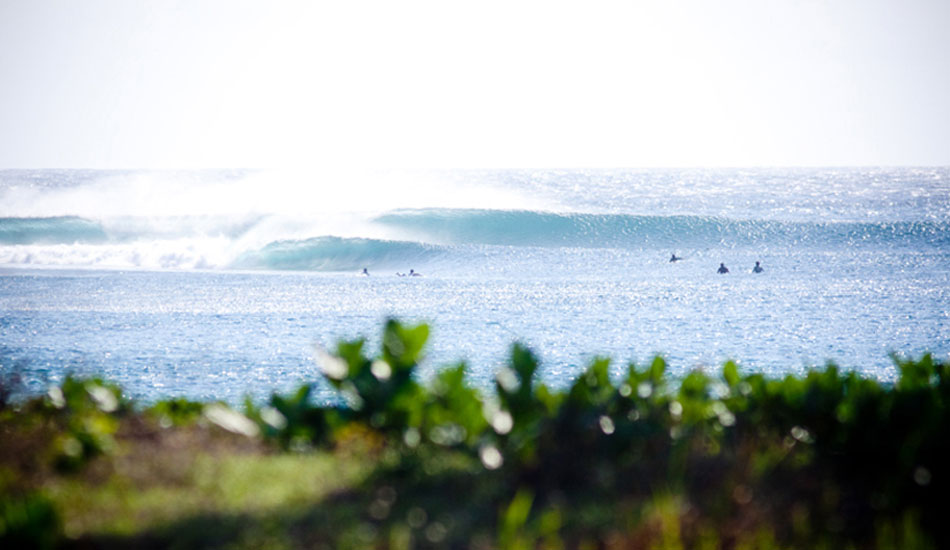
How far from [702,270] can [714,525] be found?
2815 cm

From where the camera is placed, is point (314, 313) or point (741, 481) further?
point (314, 313)

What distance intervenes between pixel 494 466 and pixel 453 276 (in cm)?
2667

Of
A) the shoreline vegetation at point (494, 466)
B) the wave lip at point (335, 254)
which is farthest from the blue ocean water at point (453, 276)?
the shoreline vegetation at point (494, 466)

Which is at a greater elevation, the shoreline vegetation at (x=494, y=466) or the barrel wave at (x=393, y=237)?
the shoreline vegetation at (x=494, y=466)

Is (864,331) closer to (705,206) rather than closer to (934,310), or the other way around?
(934,310)

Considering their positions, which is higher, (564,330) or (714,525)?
(714,525)

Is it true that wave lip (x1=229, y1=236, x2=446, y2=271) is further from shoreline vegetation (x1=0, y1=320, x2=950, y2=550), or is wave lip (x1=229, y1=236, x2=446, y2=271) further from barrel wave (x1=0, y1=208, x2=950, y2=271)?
shoreline vegetation (x1=0, y1=320, x2=950, y2=550)

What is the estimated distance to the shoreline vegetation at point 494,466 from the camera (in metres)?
3.19

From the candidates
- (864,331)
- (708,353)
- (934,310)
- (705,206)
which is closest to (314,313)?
(708,353)

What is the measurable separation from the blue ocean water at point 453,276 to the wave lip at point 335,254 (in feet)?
0.35

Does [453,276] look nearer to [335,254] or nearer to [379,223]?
[335,254]

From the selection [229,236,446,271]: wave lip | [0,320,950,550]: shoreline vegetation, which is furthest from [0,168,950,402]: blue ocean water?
[0,320,950,550]: shoreline vegetation

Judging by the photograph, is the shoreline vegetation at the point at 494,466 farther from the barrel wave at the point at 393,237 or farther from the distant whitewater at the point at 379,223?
the barrel wave at the point at 393,237

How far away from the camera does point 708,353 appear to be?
1354 cm
